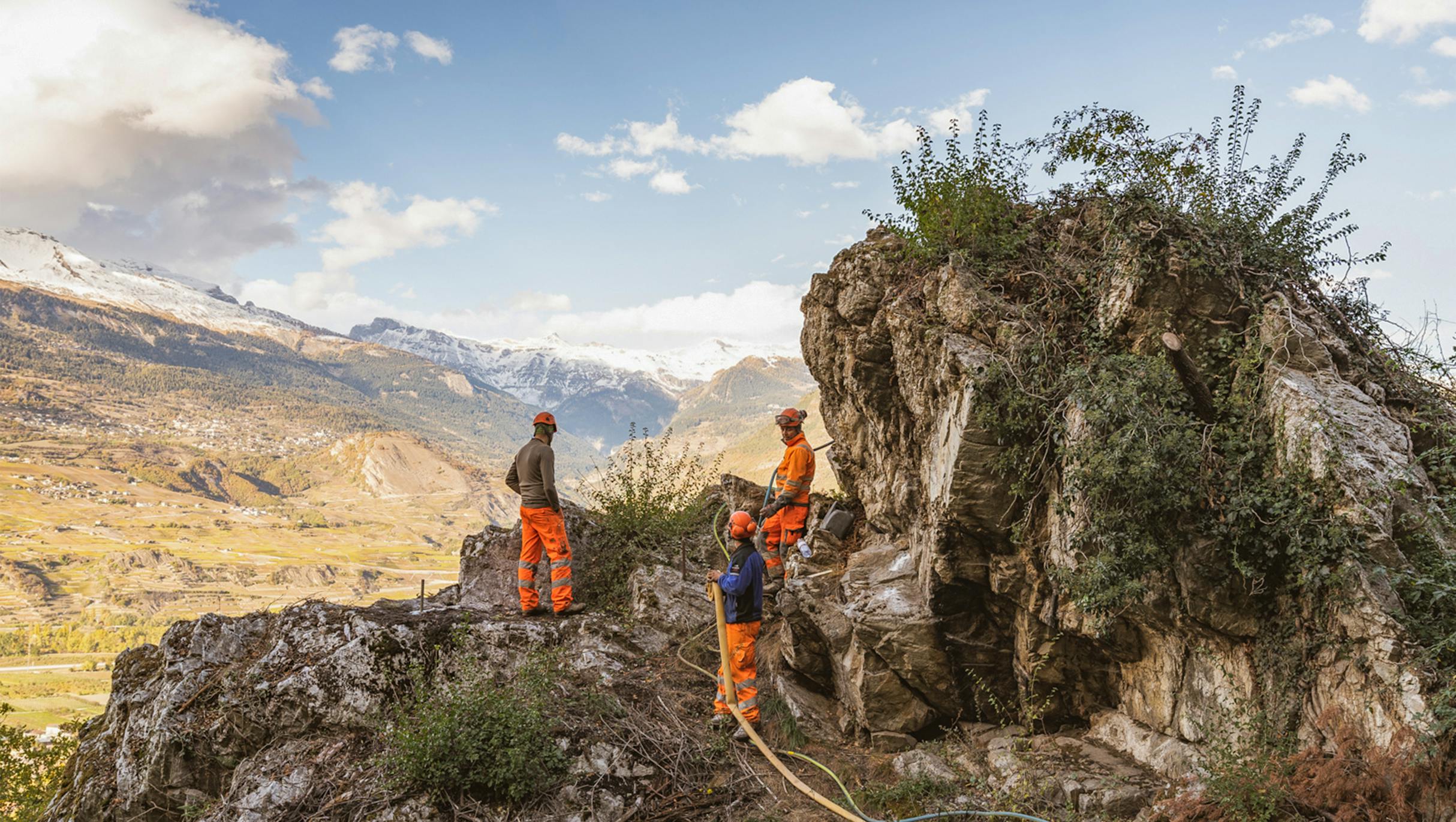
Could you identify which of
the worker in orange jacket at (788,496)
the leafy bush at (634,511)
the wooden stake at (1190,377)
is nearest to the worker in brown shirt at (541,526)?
Result: the leafy bush at (634,511)

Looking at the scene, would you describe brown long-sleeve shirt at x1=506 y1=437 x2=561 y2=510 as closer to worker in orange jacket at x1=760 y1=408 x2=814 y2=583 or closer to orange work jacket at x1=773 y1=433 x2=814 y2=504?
worker in orange jacket at x1=760 y1=408 x2=814 y2=583

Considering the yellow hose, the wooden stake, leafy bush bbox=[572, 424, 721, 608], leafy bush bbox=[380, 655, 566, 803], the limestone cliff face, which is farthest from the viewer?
leafy bush bbox=[572, 424, 721, 608]

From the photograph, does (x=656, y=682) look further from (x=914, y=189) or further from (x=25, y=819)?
(x=25, y=819)

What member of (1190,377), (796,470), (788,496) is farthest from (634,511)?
(1190,377)

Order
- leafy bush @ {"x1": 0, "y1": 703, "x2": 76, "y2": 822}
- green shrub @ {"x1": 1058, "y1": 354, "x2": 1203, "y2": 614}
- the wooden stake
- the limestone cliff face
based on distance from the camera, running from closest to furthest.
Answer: the limestone cliff face
green shrub @ {"x1": 1058, "y1": 354, "x2": 1203, "y2": 614}
the wooden stake
leafy bush @ {"x1": 0, "y1": 703, "x2": 76, "y2": 822}

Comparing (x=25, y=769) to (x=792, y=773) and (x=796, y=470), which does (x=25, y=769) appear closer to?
(x=792, y=773)

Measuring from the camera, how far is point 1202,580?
6070 millimetres

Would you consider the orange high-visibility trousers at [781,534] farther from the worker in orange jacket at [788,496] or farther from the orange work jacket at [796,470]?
the orange work jacket at [796,470]

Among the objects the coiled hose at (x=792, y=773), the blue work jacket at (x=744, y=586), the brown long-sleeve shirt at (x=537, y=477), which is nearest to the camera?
the coiled hose at (x=792, y=773)

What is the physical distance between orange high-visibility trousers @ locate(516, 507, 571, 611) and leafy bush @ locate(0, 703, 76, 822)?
11175 mm

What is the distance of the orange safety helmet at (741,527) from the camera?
8.50 meters

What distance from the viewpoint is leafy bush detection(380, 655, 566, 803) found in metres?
6.87

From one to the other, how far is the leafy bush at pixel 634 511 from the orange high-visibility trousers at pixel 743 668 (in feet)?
10.3

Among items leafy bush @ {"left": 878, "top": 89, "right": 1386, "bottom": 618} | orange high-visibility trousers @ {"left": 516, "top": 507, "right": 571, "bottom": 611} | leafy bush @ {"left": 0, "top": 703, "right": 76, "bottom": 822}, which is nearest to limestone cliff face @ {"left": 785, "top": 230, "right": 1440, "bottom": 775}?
leafy bush @ {"left": 878, "top": 89, "right": 1386, "bottom": 618}
